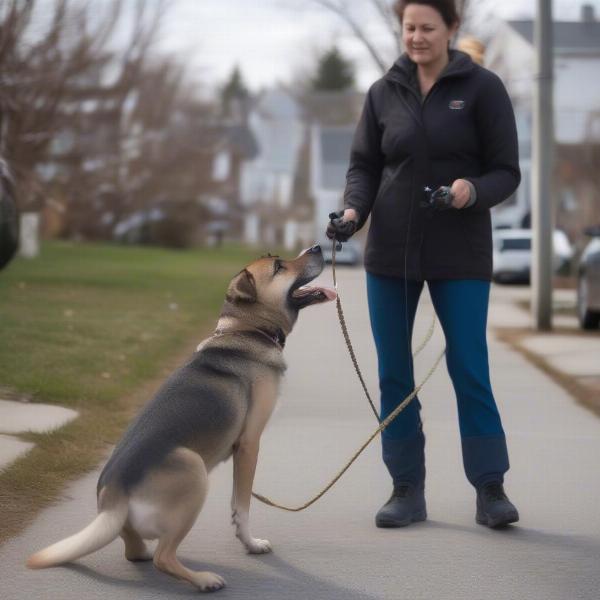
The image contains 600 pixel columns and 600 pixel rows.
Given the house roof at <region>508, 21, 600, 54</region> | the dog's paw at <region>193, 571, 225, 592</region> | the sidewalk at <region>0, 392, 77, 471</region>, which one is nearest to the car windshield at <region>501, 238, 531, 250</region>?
the sidewalk at <region>0, 392, 77, 471</region>

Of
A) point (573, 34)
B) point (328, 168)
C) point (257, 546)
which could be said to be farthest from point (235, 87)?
point (257, 546)

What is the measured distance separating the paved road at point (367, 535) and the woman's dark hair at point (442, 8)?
6.12ft

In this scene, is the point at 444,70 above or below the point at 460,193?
above

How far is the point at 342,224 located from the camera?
5973mm

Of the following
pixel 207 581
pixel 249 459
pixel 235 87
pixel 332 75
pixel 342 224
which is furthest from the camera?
pixel 235 87

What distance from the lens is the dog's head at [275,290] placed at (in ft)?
18.9

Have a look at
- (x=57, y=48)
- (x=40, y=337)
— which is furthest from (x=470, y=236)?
(x=57, y=48)

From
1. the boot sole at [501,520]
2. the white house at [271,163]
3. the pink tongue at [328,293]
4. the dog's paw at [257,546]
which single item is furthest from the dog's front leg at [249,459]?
the white house at [271,163]

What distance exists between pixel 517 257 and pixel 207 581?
27551 mm

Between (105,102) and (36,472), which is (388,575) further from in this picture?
(105,102)

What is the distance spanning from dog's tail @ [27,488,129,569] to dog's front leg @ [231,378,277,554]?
0.77 meters

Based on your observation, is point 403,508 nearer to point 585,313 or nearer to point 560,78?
point 585,313

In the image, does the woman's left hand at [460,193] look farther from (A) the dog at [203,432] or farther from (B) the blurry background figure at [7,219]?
(B) the blurry background figure at [7,219]

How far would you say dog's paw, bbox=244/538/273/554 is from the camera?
18.4ft
